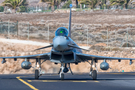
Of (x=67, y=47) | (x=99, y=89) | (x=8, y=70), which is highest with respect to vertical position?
(x=67, y=47)

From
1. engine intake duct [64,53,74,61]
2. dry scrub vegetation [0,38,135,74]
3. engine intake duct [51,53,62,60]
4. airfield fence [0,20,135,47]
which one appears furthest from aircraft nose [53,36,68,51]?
airfield fence [0,20,135,47]

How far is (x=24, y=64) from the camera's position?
73.8ft

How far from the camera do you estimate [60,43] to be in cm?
1961

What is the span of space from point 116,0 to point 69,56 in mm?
71755

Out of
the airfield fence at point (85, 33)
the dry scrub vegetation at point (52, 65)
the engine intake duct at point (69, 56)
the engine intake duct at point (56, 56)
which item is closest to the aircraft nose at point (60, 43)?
the engine intake duct at point (56, 56)

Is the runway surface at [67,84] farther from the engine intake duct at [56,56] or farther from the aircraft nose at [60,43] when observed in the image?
the aircraft nose at [60,43]

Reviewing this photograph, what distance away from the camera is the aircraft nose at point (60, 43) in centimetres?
1962

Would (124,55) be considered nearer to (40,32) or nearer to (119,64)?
(119,64)

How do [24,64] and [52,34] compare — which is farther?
[52,34]

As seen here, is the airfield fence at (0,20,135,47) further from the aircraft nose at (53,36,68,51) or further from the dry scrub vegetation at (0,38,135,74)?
the aircraft nose at (53,36,68,51)

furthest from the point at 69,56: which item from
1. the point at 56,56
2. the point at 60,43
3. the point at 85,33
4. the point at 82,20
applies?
the point at 82,20

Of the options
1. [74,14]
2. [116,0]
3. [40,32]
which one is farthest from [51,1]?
[40,32]

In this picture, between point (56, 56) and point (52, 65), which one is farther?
point (52, 65)

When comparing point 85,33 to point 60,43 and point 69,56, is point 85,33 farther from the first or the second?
point 60,43
